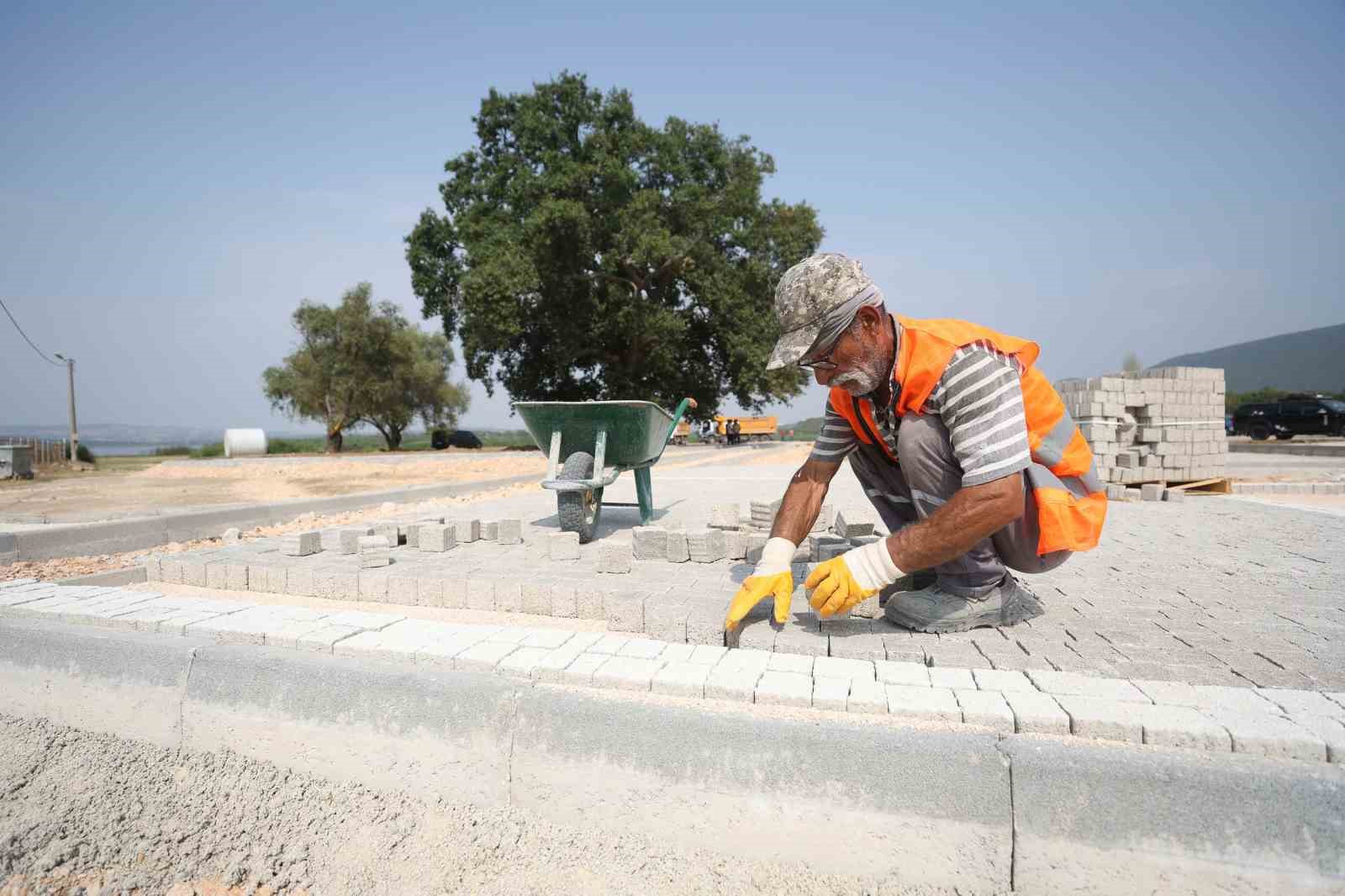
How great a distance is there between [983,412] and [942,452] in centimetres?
22

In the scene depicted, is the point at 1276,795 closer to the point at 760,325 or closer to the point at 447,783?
the point at 447,783

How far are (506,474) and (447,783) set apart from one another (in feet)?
33.6

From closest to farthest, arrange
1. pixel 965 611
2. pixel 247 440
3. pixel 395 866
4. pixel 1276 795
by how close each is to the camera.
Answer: pixel 1276 795 < pixel 395 866 < pixel 965 611 < pixel 247 440

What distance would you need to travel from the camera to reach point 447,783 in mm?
1941

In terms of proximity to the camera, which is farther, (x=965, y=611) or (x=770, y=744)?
(x=965, y=611)

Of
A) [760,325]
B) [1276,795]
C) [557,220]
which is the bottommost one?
[1276,795]

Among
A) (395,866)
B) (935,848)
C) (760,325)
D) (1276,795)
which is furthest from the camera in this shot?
(760,325)

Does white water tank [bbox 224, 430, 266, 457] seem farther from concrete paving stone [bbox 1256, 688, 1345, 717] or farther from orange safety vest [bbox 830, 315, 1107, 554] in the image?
concrete paving stone [bbox 1256, 688, 1345, 717]

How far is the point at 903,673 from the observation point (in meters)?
1.92

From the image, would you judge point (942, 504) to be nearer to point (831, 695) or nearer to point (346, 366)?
point (831, 695)

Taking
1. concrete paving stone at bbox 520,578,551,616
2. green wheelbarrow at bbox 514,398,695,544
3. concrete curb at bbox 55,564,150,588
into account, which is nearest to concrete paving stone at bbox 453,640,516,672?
concrete paving stone at bbox 520,578,551,616

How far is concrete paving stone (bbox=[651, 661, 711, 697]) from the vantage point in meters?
1.84

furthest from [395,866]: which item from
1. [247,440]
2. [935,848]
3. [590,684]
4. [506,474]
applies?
[247,440]

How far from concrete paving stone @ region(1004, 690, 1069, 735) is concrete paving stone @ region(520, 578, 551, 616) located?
2.06 metres
